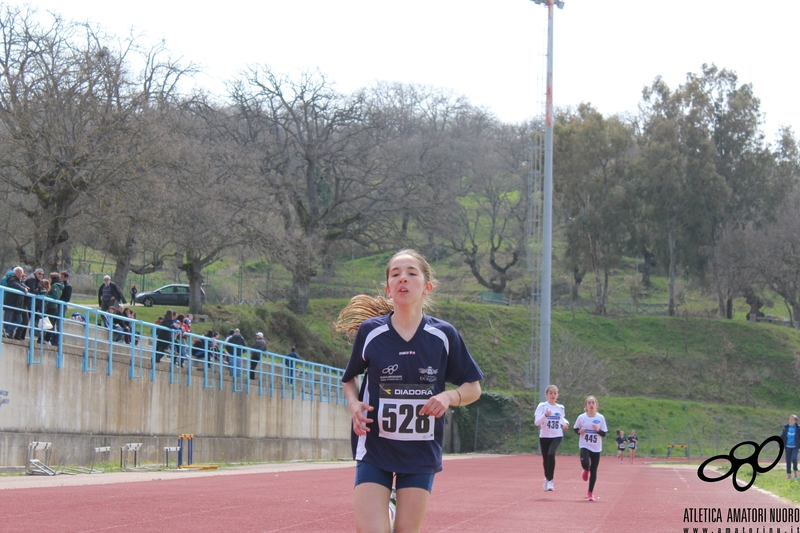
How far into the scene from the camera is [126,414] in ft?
72.6

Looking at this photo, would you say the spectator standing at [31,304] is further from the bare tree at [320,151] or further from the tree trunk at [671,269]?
the tree trunk at [671,269]

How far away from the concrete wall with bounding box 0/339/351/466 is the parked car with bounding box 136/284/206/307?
1896cm

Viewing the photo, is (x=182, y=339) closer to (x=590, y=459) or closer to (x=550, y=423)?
(x=550, y=423)

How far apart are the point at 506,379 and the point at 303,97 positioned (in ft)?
69.4

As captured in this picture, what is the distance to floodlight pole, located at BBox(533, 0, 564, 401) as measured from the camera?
137 feet

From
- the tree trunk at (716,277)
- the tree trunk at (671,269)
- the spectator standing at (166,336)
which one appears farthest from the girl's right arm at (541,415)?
the tree trunk at (716,277)

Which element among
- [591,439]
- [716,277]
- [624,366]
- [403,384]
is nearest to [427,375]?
[403,384]

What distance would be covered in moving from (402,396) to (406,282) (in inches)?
25.6

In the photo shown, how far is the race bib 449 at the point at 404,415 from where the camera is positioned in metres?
5.34

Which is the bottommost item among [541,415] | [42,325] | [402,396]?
[541,415]

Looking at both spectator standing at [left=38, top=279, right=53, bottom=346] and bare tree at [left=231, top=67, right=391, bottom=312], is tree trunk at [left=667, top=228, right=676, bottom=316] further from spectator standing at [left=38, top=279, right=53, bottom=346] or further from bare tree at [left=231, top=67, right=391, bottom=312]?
spectator standing at [left=38, top=279, right=53, bottom=346]

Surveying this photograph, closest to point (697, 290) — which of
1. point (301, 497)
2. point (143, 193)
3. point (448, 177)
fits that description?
point (448, 177)

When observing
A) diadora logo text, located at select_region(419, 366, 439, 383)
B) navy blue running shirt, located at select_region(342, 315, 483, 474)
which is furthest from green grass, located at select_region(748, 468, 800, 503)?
diadora logo text, located at select_region(419, 366, 439, 383)

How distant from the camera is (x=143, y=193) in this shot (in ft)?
106
